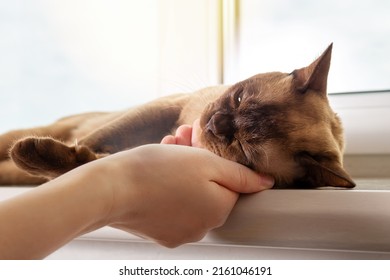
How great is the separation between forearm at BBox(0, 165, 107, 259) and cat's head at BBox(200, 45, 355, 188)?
0.31 meters

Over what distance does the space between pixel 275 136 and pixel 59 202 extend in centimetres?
40

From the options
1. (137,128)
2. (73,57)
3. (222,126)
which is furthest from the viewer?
(73,57)

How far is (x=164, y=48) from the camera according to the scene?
1.45 meters

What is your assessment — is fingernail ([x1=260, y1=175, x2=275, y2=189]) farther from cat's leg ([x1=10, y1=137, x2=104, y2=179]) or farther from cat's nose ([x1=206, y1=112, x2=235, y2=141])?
cat's leg ([x1=10, y1=137, x2=104, y2=179])

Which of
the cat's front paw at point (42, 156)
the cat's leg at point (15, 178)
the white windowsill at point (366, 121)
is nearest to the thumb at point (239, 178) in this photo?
the cat's front paw at point (42, 156)

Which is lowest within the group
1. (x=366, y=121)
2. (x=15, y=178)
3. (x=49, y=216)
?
(x=15, y=178)

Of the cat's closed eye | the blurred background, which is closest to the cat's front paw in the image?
the cat's closed eye

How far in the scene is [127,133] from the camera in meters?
1.25

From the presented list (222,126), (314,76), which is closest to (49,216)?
(222,126)

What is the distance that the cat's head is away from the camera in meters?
0.84

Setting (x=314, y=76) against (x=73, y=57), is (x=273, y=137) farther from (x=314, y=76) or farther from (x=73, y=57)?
(x=73, y=57)

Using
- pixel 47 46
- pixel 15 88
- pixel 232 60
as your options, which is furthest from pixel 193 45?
pixel 15 88

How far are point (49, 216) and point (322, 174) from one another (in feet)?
1.55

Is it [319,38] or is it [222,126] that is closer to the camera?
[222,126]
